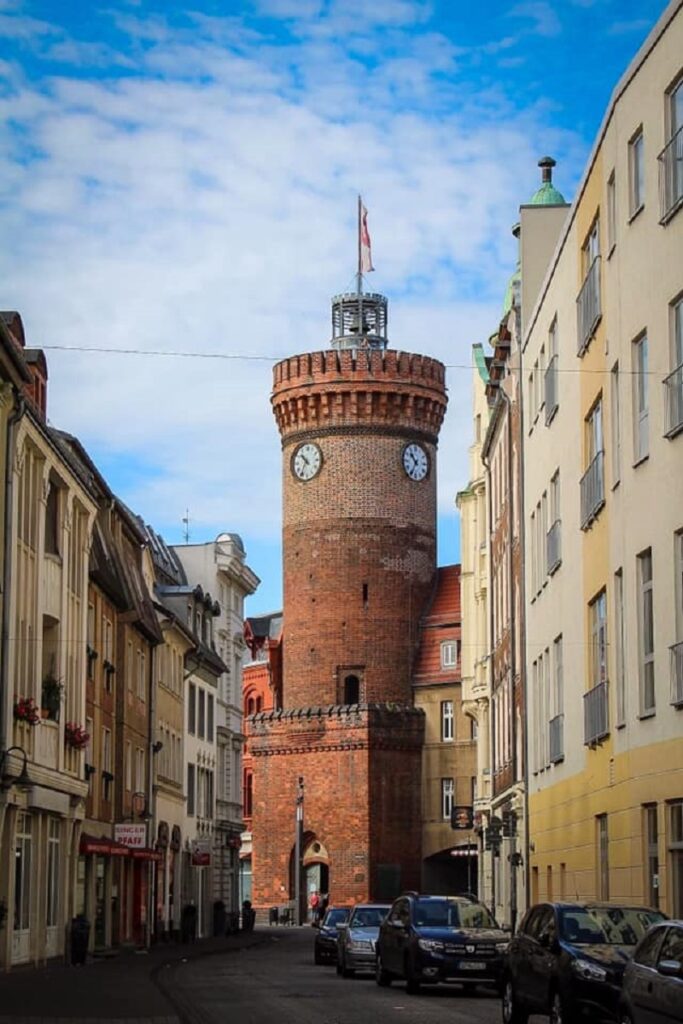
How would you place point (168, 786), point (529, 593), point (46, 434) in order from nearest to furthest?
point (46, 434) < point (529, 593) < point (168, 786)

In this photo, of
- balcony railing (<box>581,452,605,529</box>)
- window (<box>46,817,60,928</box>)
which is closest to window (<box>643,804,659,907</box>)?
balcony railing (<box>581,452,605,529</box>)

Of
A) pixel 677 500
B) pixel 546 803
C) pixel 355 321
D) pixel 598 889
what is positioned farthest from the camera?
pixel 355 321

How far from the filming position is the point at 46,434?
115ft

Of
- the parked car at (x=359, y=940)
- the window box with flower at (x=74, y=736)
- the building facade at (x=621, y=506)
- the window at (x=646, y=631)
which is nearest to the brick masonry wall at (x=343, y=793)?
the window box with flower at (x=74, y=736)

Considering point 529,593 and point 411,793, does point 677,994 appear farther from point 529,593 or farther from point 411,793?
point 411,793

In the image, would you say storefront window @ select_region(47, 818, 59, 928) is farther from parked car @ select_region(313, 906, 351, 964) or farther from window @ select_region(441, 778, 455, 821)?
window @ select_region(441, 778, 455, 821)

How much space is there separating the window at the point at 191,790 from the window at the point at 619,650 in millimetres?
39119

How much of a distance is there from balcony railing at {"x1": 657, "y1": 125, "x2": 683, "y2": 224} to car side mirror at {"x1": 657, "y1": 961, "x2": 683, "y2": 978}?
1178cm

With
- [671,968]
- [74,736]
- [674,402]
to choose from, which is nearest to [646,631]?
[674,402]

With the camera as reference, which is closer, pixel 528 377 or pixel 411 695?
pixel 528 377

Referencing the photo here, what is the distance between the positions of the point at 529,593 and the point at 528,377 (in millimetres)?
4635

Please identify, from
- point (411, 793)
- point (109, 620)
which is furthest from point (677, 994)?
point (411, 793)

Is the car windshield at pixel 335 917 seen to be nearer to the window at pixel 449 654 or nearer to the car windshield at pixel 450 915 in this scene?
the car windshield at pixel 450 915

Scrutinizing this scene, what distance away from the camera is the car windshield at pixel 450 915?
30234mm
